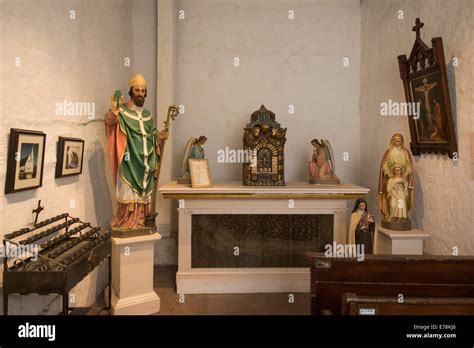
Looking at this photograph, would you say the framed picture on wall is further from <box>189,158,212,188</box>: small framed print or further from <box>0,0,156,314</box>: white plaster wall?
<box>189,158,212,188</box>: small framed print

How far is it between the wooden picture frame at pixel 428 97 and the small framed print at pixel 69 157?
3276 mm

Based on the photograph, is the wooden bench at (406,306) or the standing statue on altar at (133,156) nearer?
the wooden bench at (406,306)

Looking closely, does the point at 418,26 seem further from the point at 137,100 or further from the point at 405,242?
the point at 137,100

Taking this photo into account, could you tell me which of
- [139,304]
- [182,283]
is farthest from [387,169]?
[139,304]

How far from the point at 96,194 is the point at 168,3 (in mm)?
2645

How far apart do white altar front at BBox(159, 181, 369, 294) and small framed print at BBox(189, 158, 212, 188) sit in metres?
0.10

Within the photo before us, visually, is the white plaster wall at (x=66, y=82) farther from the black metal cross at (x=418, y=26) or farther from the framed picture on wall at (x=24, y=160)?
the black metal cross at (x=418, y=26)

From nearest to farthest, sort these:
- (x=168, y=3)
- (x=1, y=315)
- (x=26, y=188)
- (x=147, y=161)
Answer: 1. (x=1, y=315)
2. (x=26, y=188)
3. (x=147, y=161)
4. (x=168, y=3)

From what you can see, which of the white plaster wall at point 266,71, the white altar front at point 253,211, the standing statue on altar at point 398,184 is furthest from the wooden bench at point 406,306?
the white plaster wall at point 266,71

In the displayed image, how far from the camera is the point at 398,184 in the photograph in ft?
10.9

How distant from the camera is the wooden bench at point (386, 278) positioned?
2533 mm

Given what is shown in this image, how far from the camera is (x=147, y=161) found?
3.36 meters

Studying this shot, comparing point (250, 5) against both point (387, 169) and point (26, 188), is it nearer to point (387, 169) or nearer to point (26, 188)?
point (387, 169)

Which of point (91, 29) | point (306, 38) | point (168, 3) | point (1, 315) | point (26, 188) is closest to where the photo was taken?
point (1, 315)
